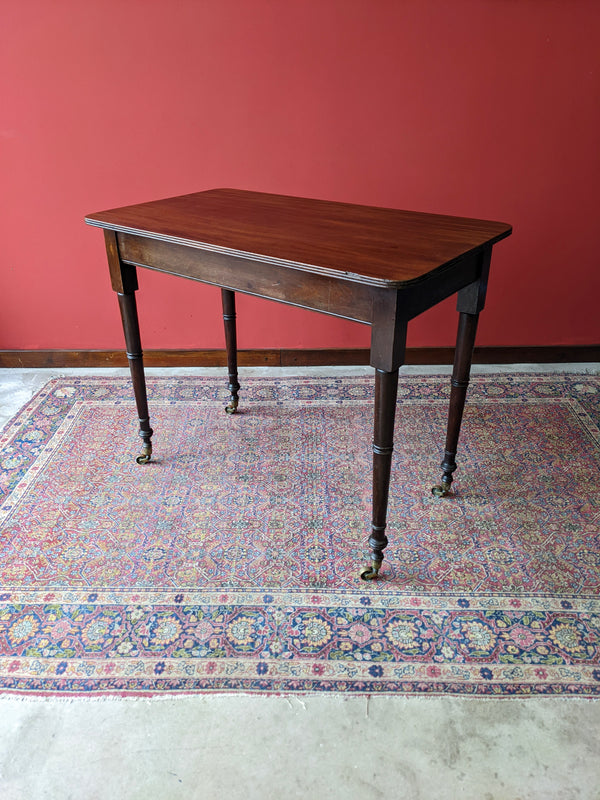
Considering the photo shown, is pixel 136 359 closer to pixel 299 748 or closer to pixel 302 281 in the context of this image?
pixel 302 281

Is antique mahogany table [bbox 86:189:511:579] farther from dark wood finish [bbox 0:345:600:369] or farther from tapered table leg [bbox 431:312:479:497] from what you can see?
dark wood finish [bbox 0:345:600:369]

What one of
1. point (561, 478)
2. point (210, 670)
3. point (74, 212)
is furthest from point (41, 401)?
point (561, 478)

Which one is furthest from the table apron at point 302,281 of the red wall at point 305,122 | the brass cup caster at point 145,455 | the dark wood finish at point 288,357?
the dark wood finish at point 288,357

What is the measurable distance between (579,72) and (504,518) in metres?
2.03

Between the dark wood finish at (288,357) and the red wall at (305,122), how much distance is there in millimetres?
181

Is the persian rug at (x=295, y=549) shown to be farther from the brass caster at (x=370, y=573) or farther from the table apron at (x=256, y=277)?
the table apron at (x=256, y=277)

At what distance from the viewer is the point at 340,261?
1.56 metres

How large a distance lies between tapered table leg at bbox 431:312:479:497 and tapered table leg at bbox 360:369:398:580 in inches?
18.1

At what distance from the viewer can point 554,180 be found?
2943 millimetres

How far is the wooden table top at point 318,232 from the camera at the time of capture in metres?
1.54

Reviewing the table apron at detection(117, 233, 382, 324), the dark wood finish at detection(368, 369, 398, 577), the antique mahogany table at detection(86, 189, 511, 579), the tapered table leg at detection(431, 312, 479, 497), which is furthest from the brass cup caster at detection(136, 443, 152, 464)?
the tapered table leg at detection(431, 312, 479, 497)

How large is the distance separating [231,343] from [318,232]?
3.36ft

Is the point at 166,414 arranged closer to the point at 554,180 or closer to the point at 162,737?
the point at 162,737

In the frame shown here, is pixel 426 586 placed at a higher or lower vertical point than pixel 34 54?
lower
